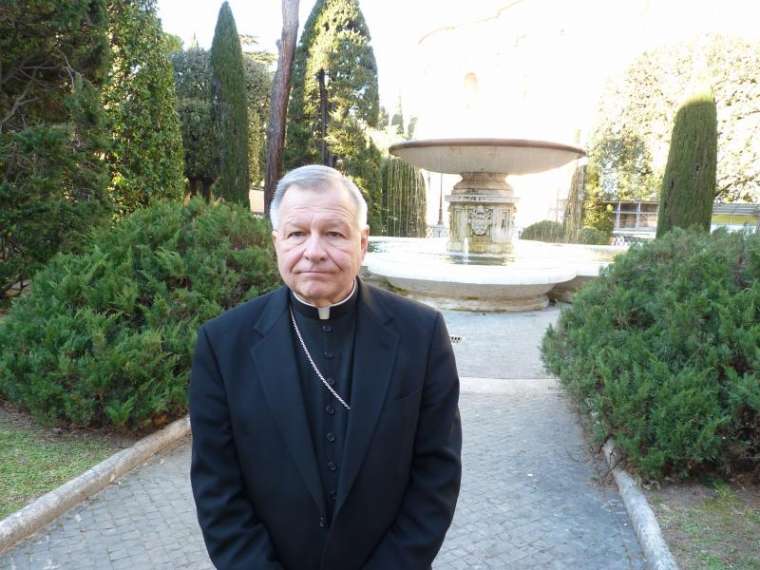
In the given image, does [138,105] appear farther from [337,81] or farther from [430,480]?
[430,480]

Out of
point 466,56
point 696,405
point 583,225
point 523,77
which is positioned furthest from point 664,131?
point 696,405

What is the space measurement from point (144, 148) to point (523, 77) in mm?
23591

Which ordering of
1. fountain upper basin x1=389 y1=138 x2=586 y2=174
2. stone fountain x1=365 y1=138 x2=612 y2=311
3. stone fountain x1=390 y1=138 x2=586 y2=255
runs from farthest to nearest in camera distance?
stone fountain x1=390 y1=138 x2=586 y2=255 → fountain upper basin x1=389 y1=138 x2=586 y2=174 → stone fountain x1=365 y1=138 x2=612 y2=311

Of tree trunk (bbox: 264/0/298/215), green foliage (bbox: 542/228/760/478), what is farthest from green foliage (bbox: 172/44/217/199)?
green foliage (bbox: 542/228/760/478)

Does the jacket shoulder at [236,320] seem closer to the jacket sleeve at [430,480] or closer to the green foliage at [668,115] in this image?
the jacket sleeve at [430,480]

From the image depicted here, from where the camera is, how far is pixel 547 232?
21.8m

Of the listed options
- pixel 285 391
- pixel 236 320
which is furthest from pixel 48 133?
pixel 285 391

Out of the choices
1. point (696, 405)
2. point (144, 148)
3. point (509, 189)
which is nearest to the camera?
point (696, 405)

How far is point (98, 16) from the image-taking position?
816 cm

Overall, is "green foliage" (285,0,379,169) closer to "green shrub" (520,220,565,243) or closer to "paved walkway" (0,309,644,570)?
"green shrub" (520,220,565,243)

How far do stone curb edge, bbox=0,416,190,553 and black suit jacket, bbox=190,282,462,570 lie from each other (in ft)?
5.92

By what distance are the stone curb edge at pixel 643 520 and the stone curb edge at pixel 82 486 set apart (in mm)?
3078

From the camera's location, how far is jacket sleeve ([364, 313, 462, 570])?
188 centimetres

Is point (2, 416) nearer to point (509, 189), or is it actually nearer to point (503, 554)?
point (503, 554)
